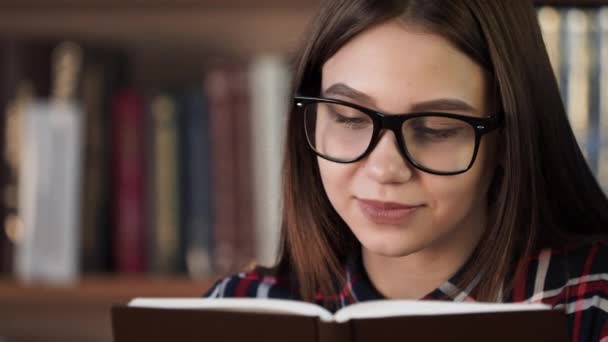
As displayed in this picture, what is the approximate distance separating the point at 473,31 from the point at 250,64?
1.91 ft

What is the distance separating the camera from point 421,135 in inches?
32.5

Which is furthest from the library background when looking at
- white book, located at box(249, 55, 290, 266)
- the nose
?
the nose

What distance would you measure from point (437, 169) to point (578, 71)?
1.80ft

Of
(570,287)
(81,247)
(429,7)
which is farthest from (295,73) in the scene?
(81,247)

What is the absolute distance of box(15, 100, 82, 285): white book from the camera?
1371 mm

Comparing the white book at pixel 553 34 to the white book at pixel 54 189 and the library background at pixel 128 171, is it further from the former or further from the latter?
the white book at pixel 54 189

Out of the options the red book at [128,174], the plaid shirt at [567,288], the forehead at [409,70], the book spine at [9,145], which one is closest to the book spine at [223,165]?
Answer: the red book at [128,174]

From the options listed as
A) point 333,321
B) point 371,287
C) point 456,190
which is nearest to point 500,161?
point 456,190

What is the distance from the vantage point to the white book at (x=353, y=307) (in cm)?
71

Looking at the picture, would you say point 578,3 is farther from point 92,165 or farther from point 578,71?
point 92,165

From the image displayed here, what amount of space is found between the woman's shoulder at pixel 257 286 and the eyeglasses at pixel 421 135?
0.67 feet

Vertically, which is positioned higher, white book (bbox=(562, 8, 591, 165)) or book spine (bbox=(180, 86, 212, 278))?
white book (bbox=(562, 8, 591, 165))

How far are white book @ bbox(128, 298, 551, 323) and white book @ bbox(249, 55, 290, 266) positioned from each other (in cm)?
60

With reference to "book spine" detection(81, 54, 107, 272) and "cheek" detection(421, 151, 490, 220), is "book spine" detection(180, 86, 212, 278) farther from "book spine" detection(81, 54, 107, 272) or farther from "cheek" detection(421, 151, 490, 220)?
"cheek" detection(421, 151, 490, 220)
